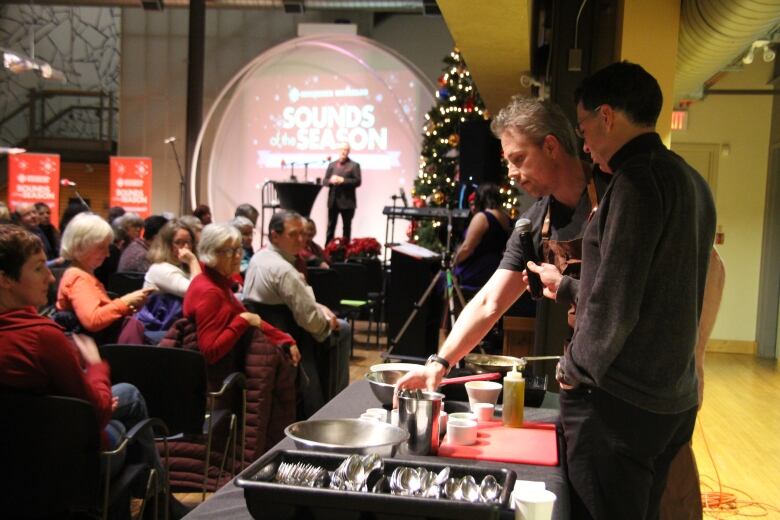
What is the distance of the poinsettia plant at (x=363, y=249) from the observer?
9.80 metres

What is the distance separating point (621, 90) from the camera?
5.58 feet

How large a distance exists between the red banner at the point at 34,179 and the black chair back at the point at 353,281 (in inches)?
262

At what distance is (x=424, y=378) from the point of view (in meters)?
1.97

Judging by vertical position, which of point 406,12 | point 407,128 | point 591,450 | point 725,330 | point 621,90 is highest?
point 406,12

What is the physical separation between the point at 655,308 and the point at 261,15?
519 inches

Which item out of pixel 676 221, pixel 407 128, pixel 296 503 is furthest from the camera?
pixel 407 128

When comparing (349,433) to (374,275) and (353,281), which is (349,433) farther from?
(374,275)

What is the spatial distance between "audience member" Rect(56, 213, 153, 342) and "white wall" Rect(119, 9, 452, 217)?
34.5 feet

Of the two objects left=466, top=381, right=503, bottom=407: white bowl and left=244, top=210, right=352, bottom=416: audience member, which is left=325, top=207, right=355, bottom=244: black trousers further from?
left=466, top=381, right=503, bottom=407: white bowl

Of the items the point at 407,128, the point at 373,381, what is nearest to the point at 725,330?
the point at 407,128

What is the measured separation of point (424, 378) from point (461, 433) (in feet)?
0.82

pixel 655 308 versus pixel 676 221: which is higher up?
pixel 676 221

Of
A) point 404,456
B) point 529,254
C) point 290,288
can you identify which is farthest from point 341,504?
point 290,288

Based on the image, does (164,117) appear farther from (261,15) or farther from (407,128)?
(407,128)
